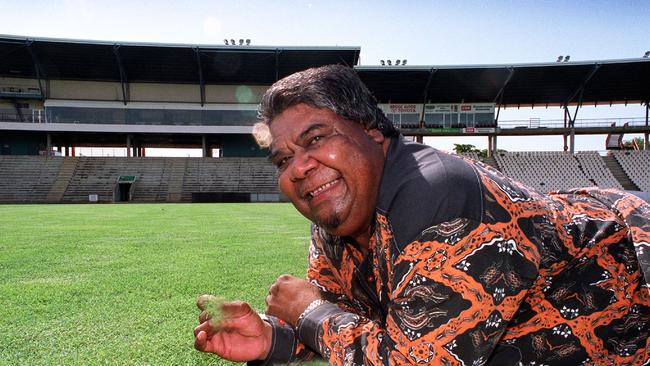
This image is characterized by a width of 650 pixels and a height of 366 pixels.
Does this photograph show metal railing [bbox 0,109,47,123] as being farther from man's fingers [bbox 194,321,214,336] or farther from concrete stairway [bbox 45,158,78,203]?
man's fingers [bbox 194,321,214,336]

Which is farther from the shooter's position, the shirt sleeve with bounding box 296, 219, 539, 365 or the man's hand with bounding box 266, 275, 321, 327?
the man's hand with bounding box 266, 275, 321, 327

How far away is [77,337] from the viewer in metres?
2.33

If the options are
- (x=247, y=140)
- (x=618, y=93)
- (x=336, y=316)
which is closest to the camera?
(x=336, y=316)

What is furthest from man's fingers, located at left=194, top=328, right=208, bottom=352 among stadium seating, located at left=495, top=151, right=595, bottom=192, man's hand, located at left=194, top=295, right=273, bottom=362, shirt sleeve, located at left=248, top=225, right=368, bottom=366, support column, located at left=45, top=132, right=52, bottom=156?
support column, located at left=45, top=132, right=52, bottom=156

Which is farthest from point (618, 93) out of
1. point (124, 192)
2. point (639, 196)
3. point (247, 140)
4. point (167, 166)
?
point (639, 196)

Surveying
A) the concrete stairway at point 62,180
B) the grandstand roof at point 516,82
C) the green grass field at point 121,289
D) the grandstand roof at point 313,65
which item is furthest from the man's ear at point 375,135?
the grandstand roof at point 516,82

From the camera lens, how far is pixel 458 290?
1029 millimetres

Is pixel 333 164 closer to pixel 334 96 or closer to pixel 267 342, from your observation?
pixel 334 96

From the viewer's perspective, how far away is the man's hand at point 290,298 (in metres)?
1.63

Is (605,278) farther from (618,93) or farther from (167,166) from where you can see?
(618,93)

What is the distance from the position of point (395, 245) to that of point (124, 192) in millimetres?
33054

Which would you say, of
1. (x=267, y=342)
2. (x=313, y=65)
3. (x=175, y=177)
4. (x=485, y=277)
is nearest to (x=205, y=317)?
(x=267, y=342)

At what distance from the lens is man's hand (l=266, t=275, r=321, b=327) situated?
1628mm

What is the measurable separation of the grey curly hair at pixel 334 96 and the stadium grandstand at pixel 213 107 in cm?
2742
